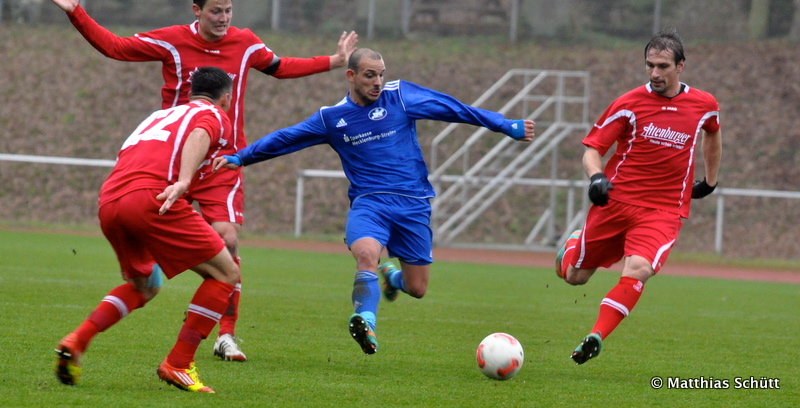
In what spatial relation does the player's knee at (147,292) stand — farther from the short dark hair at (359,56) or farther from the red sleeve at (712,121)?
the red sleeve at (712,121)

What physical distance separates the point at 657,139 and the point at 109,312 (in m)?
3.62

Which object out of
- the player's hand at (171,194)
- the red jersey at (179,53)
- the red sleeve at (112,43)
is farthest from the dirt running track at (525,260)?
the player's hand at (171,194)

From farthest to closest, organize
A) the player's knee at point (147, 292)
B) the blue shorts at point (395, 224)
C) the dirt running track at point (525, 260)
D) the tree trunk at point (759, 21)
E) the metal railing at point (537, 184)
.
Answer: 1. the tree trunk at point (759, 21)
2. the metal railing at point (537, 184)
3. the dirt running track at point (525, 260)
4. the blue shorts at point (395, 224)
5. the player's knee at point (147, 292)

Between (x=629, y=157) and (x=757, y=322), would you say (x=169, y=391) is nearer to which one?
(x=629, y=157)

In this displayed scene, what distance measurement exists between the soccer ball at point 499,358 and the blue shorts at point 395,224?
3.56ft

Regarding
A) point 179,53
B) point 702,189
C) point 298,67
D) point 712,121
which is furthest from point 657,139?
point 179,53

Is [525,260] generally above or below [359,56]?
below

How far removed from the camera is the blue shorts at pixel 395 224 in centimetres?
666

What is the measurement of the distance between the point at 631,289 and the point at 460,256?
11123mm

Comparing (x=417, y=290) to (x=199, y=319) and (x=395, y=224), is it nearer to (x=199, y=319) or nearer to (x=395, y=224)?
(x=395, y=224)

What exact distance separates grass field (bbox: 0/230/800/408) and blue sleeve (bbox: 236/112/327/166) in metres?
1.32

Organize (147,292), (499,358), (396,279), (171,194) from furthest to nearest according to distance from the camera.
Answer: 1. (396,279)
2. (499,358)
3. (147,292)
4. (171,194)

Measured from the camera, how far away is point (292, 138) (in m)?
6.82

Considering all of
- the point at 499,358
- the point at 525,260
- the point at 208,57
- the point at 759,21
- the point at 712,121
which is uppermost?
the point at 208,57
